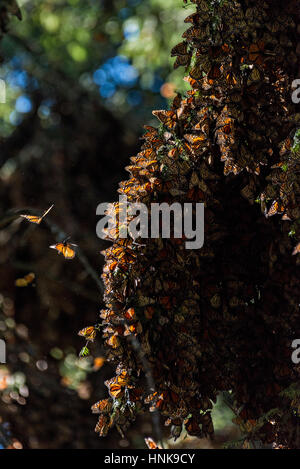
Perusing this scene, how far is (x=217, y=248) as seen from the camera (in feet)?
4.29

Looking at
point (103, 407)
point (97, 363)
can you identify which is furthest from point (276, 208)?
point (97, 363)

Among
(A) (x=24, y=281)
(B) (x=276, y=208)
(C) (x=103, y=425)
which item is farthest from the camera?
(A) (x=24, y=281)

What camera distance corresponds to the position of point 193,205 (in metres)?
1.19

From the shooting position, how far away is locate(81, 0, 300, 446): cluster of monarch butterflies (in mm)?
1164

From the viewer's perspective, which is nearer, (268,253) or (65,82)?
(268,253)

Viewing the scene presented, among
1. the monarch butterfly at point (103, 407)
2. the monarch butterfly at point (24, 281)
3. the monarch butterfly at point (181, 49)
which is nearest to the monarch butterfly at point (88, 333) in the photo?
the monarch butterfly at point (103, 407)

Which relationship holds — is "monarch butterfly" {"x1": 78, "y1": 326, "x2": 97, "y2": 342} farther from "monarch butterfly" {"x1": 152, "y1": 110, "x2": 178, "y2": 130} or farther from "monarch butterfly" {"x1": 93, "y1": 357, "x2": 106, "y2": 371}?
"monarch butterfly" {"x1": 93, "y1": 357, "x2": 106, "y2": 371}

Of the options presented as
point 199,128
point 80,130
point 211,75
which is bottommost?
point 199,128

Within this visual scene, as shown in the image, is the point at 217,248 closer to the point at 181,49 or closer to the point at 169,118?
the point at 169,118

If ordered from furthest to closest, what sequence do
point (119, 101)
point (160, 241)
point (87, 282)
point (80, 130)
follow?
point (119, 101), point (80, 130), point (87, 282), point (160, 241)

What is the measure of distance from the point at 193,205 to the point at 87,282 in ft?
6.15

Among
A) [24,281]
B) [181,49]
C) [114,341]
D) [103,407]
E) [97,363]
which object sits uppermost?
[181,49]
